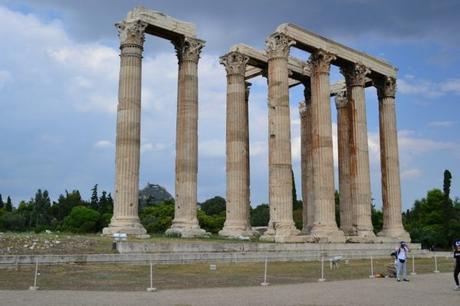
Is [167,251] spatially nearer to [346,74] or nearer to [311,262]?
[311,262]

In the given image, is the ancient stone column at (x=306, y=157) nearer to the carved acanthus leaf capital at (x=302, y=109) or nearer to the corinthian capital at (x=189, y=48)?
the carved acanthus leaf capital at (x=302, y=109)

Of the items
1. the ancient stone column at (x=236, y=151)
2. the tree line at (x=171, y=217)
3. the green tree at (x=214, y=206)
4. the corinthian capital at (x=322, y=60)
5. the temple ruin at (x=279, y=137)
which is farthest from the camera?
the green tree at (x=214, y=206)

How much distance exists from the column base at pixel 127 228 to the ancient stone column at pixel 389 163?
1034 inches

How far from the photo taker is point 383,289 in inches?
867

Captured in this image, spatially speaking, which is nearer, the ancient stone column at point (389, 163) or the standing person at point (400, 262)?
the standing person at point (400, 262)

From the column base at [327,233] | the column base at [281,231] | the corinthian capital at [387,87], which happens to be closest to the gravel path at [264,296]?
the column base at [281,231]

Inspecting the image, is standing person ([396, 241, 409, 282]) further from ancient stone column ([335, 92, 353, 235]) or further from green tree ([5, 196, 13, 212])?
green tree ([5, 196, 13, 212])

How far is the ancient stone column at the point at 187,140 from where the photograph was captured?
42531mm

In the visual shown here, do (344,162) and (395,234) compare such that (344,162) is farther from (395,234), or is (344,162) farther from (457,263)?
(457,263)

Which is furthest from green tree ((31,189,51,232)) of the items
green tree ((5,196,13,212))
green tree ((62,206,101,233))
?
green tree ((62,206,101,233))

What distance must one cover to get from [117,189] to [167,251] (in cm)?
837

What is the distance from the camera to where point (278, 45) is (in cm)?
4538

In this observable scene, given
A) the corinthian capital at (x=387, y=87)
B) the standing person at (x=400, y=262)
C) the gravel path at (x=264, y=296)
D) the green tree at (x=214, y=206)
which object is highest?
the corinthian capital at (x=387, y=87)

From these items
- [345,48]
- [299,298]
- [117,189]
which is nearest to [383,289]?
[299,298]
